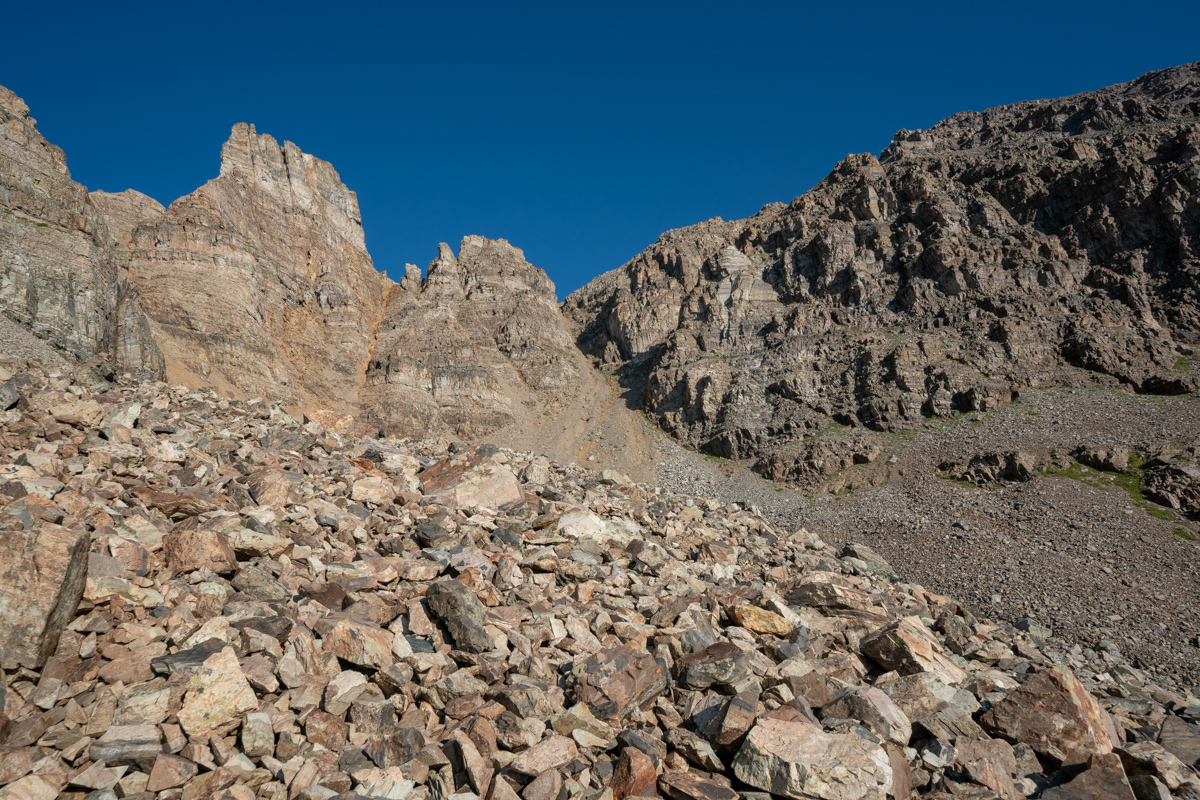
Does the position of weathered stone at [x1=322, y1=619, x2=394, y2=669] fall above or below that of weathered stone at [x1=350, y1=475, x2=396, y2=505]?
below

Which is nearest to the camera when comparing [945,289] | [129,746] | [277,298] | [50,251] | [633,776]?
[129,746]

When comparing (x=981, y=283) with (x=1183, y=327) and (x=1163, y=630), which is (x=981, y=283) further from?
(x=1163, y=630)

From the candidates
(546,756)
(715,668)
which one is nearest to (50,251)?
(546,756)

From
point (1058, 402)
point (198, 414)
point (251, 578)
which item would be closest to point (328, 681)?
point (251, 578)

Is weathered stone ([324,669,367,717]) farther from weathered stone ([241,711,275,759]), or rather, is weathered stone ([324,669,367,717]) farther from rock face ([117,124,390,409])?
rock face ([117,124,390,409])

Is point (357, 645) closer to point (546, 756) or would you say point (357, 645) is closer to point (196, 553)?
point (546, 756)

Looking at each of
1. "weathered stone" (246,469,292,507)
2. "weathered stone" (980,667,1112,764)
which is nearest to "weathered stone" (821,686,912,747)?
"weathered stone" (980,667,1112,764)

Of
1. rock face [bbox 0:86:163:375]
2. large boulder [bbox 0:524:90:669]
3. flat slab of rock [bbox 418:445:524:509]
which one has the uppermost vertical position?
rock face [bbox 0:86:163:375]

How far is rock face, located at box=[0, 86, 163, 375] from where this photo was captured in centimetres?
3322

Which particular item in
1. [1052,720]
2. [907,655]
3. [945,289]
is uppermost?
[945,289]

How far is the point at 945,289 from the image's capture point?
72438mm

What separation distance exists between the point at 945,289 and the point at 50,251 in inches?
3604

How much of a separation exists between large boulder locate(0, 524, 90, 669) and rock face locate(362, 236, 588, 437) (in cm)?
6917

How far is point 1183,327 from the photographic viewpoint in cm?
5762
